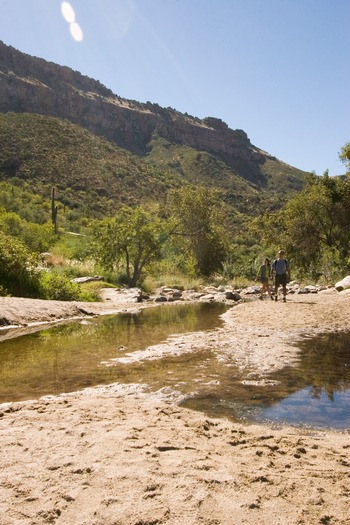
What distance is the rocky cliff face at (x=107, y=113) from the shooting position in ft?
339

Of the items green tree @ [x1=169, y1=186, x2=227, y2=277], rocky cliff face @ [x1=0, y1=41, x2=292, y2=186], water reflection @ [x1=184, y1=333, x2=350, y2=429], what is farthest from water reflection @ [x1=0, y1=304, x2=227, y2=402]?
rocky cliff face @ [x1=0, y1=41, x2=292, y2=186]

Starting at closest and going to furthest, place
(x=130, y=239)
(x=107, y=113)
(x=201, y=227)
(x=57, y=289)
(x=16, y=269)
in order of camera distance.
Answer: (x=16, y=269) < (x=57, y=289) < (x=130, y=239) < (x=201, y=227) < (x=107, y=113)

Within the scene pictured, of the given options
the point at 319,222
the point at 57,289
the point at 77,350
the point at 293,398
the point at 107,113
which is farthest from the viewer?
the point at 107,113

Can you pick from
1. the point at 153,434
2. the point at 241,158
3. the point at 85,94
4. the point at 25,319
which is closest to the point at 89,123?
the point at 85,94

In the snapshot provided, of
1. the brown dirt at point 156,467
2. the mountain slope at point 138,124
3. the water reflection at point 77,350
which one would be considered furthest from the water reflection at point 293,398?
the mountain slope at point 138,124

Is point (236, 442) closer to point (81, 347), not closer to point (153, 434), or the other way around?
point (153, 434)

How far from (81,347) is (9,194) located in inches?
Result: 1595

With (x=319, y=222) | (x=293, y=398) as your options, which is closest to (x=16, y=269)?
(x=293, y=398)

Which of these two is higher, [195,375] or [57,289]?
[57,289]

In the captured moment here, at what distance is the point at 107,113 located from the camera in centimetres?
12200

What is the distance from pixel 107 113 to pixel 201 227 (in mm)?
97253

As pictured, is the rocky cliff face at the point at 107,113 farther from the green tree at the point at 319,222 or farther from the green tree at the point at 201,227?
the green tree at the point at 319,222

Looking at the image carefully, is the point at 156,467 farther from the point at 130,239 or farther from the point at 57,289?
the point at 130,239

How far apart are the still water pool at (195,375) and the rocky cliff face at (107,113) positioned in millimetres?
93405
